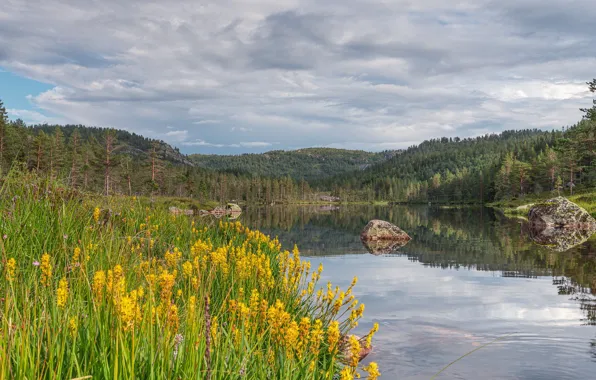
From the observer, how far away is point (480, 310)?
13312mm

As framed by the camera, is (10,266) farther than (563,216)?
No

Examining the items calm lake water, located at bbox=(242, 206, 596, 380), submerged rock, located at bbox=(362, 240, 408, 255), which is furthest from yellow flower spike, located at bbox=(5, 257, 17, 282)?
submerged rock, located at bbox=(362, 240, 408, 255)

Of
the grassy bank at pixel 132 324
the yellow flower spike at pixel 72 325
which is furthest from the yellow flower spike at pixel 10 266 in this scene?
the yellow flower spike at pixel 72 325

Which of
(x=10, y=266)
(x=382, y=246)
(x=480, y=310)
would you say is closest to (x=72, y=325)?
(x=10, y=266)

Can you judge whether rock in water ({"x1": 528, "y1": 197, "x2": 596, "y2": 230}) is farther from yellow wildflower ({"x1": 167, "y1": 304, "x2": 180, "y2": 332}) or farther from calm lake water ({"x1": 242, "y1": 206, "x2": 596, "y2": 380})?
yellow wildflower ({"x1": 167, "y1": 304, "x2": 180, "y2": 332})

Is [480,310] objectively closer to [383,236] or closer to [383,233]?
[383,236]

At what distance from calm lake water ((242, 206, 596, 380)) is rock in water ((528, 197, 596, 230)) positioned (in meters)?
20.1

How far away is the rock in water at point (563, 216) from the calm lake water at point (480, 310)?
20.1 metres

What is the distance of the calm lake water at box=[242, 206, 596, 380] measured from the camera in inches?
350

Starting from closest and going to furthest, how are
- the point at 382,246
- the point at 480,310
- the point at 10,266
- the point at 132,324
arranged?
1. the point at 132,324
2. the point at 10,266
3. the point at 480,310
4. the point at 382,246

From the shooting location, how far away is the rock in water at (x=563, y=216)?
4366 centimetres

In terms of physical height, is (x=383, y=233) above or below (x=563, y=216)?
below

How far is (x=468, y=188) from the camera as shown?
161 m

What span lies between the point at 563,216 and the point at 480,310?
37.8 metres
